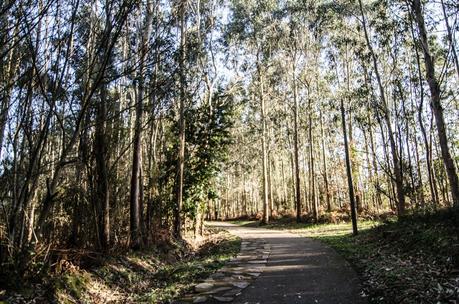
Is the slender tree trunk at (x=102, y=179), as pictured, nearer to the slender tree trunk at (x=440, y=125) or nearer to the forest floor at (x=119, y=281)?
the forest floor at (x=119, y=281)

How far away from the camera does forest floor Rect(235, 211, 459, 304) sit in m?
5.07

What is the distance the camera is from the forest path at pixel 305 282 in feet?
18.6

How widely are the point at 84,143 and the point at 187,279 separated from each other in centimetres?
341

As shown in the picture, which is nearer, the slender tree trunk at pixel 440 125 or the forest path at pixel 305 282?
the forest path at pixel 305 282

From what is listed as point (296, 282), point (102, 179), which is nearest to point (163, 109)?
point (102, 179)

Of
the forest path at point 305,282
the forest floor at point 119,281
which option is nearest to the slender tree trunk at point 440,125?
the forest path at point 305,282

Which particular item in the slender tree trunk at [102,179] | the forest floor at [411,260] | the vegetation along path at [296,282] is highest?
the slender tree trunk at [102,179]

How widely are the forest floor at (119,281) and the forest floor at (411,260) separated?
3.23 metres

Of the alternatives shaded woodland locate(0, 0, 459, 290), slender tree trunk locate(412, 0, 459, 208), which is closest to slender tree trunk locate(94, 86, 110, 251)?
shaded woodland locate(0, 0, 459, 290)

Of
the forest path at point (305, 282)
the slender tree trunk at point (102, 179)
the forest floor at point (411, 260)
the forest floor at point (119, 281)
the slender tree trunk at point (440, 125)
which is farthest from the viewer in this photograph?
the slender tree trunk at point (440, 125)

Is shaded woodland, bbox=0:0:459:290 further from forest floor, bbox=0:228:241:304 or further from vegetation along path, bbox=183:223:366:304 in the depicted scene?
vegetation along path, bbox=183:223:366:304

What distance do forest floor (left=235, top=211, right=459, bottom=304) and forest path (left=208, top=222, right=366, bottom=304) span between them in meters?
0.27

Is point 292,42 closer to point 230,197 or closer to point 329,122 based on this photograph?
point 329,122

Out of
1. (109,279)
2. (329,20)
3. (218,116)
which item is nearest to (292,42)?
(329,20)
